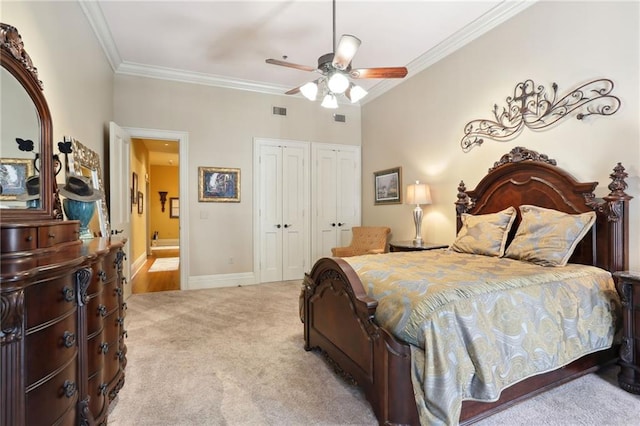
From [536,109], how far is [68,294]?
12.2ft

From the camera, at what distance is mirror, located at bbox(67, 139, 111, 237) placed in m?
2.72

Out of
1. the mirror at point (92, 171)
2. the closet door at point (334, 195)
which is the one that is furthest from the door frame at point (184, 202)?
the closet door at point (334, 195)

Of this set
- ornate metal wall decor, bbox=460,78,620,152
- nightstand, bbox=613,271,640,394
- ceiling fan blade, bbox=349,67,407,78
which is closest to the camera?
nightstand, bbox=613,271,640,394

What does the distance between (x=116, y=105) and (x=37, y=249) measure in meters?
3.97

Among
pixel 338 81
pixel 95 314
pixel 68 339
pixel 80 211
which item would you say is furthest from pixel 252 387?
pixel 338 81

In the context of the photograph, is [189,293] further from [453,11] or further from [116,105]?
[453,11]

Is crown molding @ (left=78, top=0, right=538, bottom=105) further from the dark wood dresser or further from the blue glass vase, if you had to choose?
the dark wood dresser

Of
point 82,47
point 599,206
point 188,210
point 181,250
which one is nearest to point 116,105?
point 82,47

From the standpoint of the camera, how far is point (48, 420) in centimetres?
114

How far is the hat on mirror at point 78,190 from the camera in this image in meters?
2.17

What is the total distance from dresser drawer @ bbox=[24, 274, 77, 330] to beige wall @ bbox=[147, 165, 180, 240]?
10447 mm

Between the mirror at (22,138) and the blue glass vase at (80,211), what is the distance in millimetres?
98

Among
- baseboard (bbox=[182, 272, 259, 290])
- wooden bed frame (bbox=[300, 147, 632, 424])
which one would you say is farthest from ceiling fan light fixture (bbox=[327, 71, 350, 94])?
baseboard (bbox=[182, 272, 259, 290])

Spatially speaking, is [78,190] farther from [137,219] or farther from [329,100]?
[137,219]
